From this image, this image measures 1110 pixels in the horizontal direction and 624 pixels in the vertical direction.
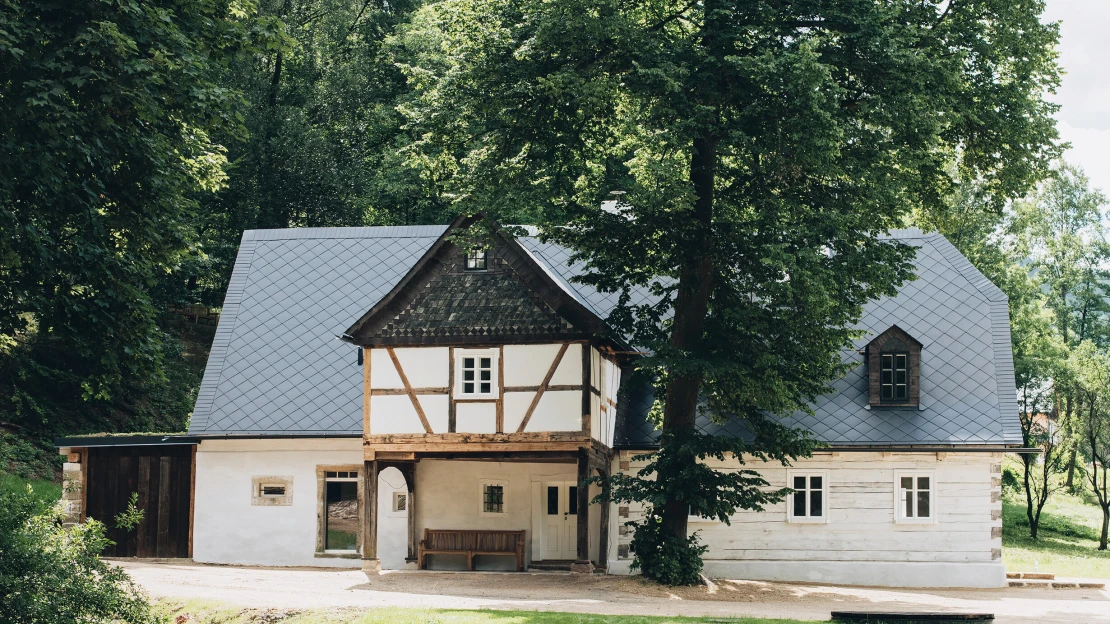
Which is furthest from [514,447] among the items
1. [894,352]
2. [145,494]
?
[145,494]

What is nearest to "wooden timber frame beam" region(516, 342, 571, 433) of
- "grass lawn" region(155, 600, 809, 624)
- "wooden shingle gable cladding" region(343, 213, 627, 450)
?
"wooden shingle gable cladding" region(343, 213, 627, 450)

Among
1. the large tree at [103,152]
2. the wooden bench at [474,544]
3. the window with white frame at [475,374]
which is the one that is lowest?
the wooden bench at [474,544]

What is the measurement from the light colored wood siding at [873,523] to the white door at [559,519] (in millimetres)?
1345

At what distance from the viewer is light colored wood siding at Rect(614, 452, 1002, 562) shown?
24.3m

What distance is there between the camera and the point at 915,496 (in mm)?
24625

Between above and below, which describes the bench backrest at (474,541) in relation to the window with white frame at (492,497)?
below

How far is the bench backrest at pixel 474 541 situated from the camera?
981 inches

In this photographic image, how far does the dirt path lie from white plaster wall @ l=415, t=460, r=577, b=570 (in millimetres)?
1947

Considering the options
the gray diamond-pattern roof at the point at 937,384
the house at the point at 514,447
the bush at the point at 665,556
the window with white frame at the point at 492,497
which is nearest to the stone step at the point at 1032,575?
the house at the point at 514,447

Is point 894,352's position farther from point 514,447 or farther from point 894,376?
point 514,447

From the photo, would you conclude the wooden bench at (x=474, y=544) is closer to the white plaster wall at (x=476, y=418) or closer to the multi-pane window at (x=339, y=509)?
the multi-pane window at (x=339, y=509)

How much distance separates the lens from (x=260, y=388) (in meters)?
26.7

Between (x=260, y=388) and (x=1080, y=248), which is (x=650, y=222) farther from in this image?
(x=1080, y=248)

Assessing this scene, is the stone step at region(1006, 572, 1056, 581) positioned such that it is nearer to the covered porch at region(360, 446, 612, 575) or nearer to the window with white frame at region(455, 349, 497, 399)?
the covered porch at region(360, 446, 612, 575)
